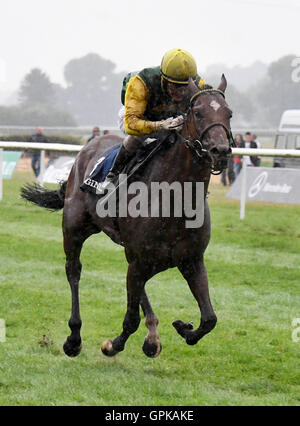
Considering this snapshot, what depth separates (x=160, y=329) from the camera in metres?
5.55

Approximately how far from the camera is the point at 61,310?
6090mm

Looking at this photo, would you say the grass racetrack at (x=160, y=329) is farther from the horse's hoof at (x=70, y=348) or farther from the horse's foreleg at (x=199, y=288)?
the horse's foreleg at (x=199, y=288)

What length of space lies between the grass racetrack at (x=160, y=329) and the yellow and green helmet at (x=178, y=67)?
1.81 metres

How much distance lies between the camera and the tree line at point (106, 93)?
4859 cm

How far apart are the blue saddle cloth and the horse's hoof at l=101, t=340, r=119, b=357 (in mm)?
1083

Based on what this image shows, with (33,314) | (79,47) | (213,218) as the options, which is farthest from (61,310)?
(79,47)

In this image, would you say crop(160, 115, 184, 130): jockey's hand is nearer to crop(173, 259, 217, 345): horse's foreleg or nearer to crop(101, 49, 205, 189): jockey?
crop(101, 49, 205, 189): jockey

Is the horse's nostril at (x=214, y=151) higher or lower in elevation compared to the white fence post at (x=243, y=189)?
higher

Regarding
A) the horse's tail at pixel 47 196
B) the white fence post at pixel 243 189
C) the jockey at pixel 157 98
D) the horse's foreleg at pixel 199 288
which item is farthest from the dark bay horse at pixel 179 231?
the white fence post at pixel 243 189

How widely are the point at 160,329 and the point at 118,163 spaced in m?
1.61

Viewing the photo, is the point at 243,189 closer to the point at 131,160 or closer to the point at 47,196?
the point at 47,196

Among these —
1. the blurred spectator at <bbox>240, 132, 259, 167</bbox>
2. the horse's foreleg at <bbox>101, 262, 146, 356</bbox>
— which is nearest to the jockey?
the horse's foreleg at <bbox>101, 262, 146, 356</bbox>

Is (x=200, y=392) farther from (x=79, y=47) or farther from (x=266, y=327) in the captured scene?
(x=79, y=47)
